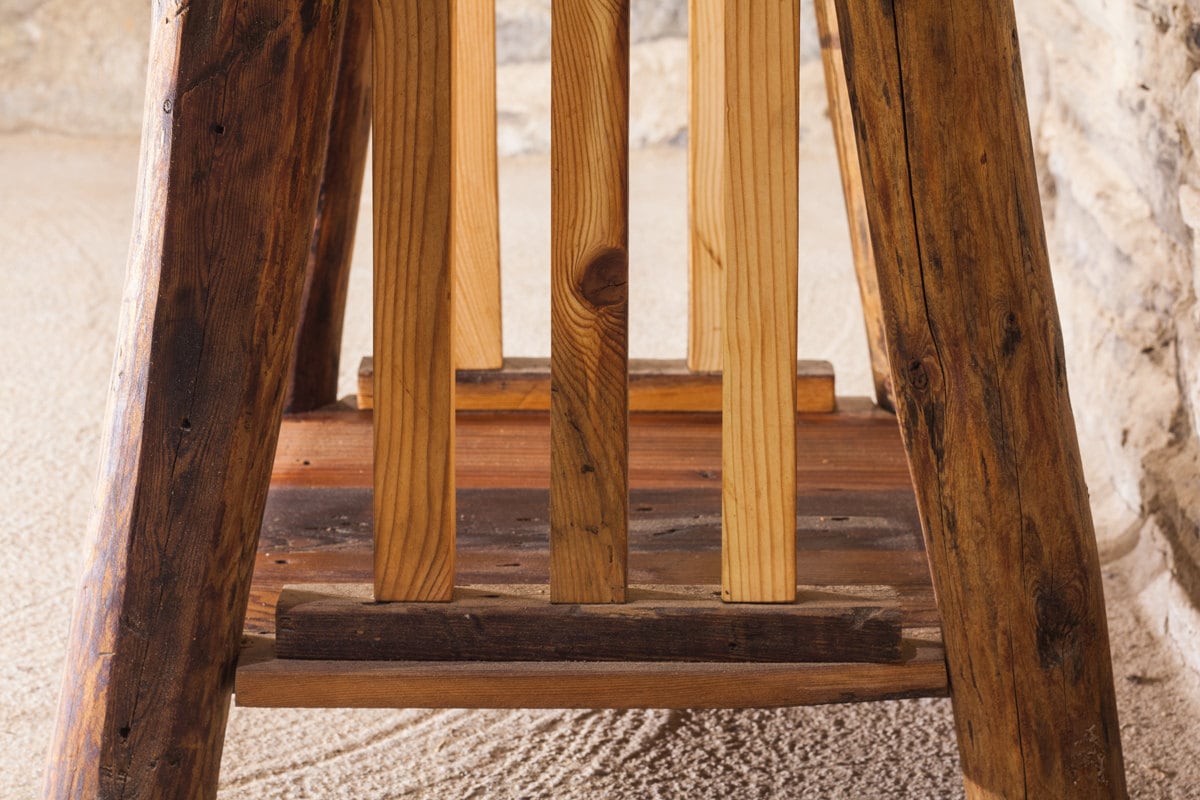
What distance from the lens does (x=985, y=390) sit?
3.12ft

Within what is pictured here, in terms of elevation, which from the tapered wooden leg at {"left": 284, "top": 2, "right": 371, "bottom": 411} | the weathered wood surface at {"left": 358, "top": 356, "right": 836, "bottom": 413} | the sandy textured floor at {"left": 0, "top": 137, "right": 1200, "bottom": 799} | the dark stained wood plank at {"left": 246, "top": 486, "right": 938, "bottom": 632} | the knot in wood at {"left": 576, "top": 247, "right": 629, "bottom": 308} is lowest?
the sandy textured floor at {"left": 0, "top": 137, "right": 1200, "bottom": 799}

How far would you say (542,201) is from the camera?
13.9 feet

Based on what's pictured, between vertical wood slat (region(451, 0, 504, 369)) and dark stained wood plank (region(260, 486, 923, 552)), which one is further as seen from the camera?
vertical wood slat (region(451, 0, 504, 369))

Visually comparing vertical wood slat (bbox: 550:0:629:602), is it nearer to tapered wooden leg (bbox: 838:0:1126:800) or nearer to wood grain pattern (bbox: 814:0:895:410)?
tapered wooden leg (bbox: 838:0:1126:800)

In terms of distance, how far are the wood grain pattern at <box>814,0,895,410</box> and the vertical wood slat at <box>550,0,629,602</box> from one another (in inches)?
25.5

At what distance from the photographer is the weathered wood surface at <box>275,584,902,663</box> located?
3.33ft

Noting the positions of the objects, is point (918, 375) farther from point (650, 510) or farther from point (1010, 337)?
point (650, 510)

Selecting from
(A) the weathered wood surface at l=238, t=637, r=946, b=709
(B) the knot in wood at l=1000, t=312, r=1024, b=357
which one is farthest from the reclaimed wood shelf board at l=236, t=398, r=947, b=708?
(B) the knot in wood at l=1000, t=312, r=1024, b=357

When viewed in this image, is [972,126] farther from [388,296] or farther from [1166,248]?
[1166,248]

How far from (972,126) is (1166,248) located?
38.3 inches

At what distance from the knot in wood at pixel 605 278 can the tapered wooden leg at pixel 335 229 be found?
2.50ft

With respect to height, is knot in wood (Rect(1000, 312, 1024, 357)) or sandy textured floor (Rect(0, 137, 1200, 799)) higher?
knot in wood (Rect(1000, 312, 1024, 357))

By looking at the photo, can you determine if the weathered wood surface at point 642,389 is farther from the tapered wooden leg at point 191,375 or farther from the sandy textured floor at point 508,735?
the tapered wooden leg at point 191,375

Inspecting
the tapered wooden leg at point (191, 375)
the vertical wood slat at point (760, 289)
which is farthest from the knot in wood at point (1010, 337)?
the tapered wooden leg at point (191, 375)
